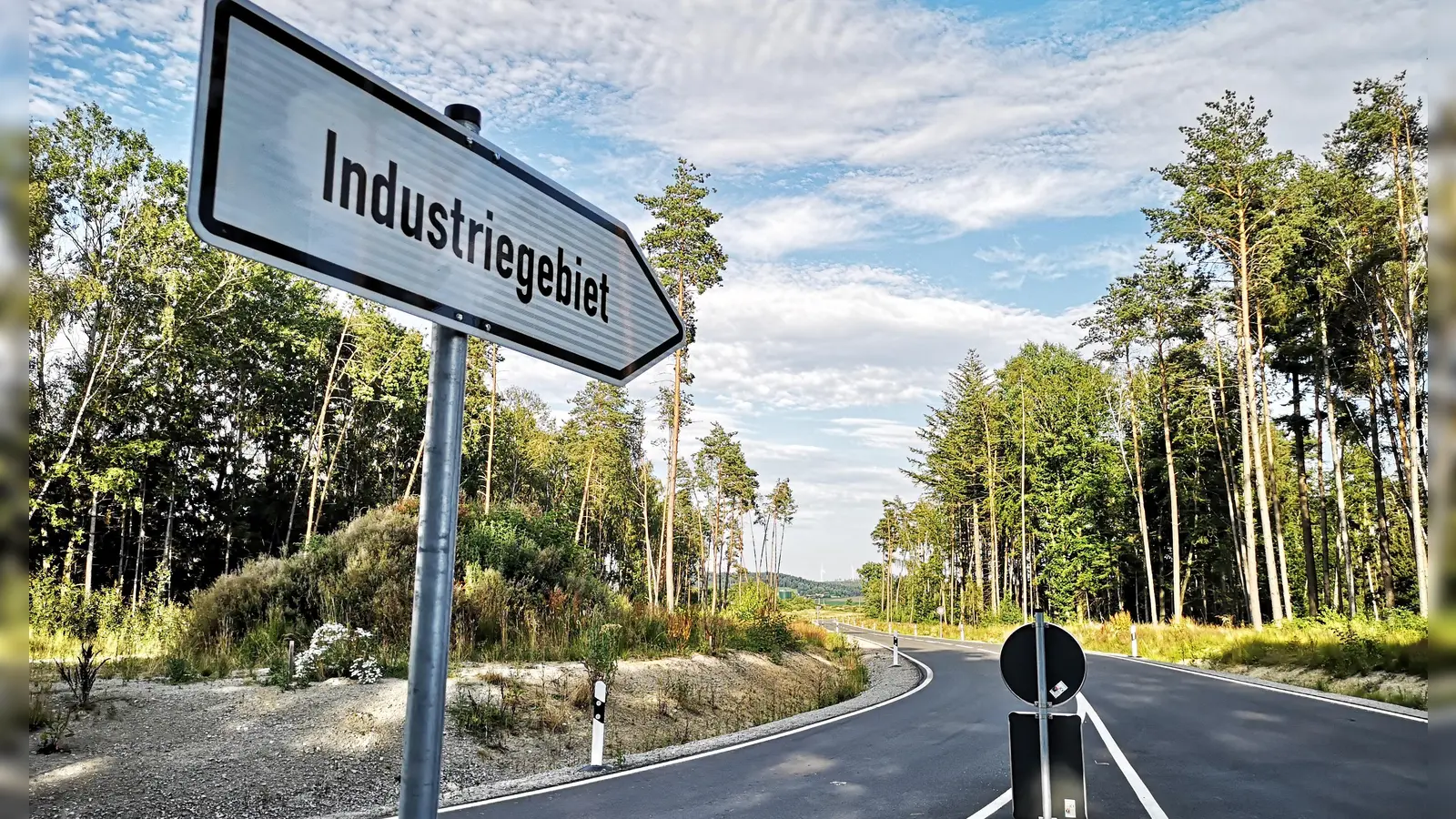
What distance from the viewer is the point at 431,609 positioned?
119 centimetres

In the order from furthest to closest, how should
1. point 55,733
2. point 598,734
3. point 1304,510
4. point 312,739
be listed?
point 1304,510
point 598,734
point 312,739
point 55,733

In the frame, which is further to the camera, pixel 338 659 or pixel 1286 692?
pixel 1286 692

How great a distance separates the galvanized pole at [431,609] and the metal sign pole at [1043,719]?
528cm

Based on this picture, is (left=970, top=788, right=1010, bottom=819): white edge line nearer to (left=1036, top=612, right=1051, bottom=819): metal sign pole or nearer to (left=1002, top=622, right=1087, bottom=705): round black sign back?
(left=1036, top=612, right=1051, bottom=819): metal sign pole

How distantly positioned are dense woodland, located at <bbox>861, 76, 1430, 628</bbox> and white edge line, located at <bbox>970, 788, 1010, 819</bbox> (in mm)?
4178

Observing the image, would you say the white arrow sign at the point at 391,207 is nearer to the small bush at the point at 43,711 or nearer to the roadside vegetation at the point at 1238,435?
the roadside vegetation at the point at 1238,435

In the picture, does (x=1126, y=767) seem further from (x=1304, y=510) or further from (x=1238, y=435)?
(x=1238, y=435)

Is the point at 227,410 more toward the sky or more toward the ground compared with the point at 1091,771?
more toward the sky

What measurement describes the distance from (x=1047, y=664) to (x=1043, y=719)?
16.4 inches

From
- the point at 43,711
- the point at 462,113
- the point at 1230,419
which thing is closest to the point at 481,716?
the point at 43,711

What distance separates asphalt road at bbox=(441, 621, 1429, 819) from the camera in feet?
23.1

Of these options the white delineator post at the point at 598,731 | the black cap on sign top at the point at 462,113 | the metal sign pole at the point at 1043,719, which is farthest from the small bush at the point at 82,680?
the black cap on sign top at the point at 462,113

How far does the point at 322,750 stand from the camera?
28.4 feet

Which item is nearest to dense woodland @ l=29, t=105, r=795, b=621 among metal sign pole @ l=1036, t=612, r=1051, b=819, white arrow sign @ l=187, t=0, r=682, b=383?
white arrow sign @ l=187, t=0, r=682, b=383
